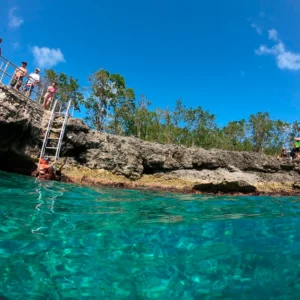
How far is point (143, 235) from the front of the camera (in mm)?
4801

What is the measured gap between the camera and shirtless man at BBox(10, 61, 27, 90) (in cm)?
1237

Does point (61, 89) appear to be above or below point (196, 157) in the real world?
above

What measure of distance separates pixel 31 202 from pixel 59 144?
21.0 feet

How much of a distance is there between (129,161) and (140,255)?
31.6ft

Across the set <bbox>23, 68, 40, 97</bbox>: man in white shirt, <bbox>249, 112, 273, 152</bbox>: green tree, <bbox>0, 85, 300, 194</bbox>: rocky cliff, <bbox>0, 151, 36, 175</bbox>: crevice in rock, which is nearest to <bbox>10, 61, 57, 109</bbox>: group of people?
<bbox>23, 68, 40, 97</bbox>: man in white shirt

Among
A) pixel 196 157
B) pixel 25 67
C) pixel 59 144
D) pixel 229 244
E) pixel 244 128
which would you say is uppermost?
pixel 244 128

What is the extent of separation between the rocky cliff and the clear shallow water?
6413mm

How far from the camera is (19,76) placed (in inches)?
489

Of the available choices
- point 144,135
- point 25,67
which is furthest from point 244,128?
point 25,67

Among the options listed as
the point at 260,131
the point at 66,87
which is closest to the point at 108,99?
the point at 66,87

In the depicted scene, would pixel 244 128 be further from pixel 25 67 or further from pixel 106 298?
pixel 106 298

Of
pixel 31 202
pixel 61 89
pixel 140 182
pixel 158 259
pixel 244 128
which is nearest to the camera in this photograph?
pixel 158 259

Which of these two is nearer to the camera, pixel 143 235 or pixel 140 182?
pixel 143 235

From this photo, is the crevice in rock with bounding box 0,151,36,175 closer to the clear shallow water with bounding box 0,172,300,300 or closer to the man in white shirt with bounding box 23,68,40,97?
the man in white shirt with bounding box 23,68,40,97
